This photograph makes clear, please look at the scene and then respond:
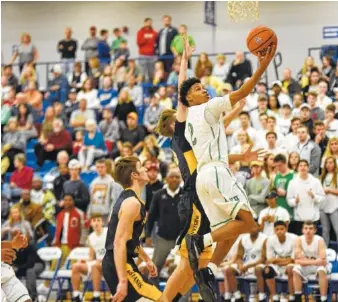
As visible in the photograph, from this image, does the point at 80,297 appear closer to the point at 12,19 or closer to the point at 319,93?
the point at 319,93

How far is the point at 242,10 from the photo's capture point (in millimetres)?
10375

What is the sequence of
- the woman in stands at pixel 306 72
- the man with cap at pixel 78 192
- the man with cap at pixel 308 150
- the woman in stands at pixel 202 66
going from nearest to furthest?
1. the man with cap at pixel 308 150
2. the man with cap at pixel 78 192
3. the woman in stands at pixel 306 72
4. the woman in stands at pixel 202 66

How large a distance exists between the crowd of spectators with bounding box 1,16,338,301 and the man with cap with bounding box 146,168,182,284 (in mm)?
21

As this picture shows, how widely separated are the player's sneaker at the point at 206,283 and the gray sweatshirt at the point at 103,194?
704 centimetres

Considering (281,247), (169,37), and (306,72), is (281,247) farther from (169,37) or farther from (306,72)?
(169,37)

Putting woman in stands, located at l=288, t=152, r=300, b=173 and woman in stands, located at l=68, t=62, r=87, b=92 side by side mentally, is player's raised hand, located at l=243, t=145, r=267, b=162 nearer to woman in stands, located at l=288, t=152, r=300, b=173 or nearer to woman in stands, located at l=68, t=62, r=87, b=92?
woman in stands, located at l=288, t=152, r=300, b=173

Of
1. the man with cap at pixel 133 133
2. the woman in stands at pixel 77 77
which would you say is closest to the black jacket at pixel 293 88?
the man with cap at pixel 133 133

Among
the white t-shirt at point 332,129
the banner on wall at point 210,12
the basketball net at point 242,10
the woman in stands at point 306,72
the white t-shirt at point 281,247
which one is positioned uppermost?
the banner on wall at point 210,12

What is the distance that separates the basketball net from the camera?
10.2 meters

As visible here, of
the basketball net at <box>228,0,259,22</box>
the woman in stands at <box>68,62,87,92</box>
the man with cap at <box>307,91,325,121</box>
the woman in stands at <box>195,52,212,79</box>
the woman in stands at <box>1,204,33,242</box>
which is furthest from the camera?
the woman in stands at <box>68,62,87,92</box>

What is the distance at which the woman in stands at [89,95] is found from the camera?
21.0 metres

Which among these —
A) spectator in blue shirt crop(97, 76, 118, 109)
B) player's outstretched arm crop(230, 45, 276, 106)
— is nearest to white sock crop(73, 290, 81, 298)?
player's outstretched arm crop(230, 45, 276, 106)

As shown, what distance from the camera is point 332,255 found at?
13914 mm

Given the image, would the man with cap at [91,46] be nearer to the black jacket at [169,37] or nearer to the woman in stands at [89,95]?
the black jacket at [169,37]
